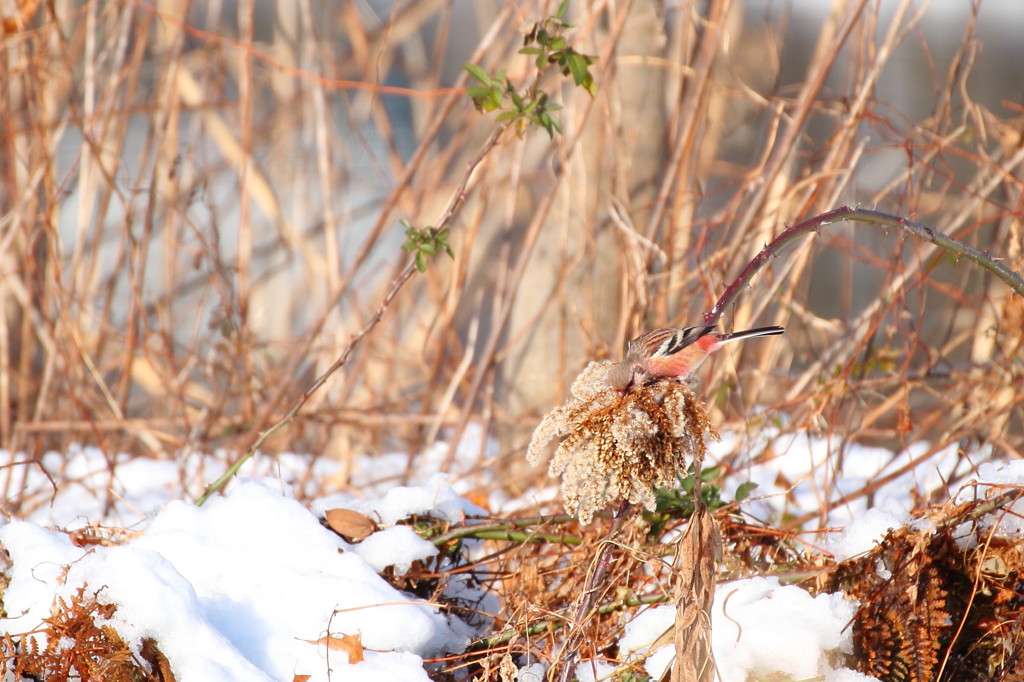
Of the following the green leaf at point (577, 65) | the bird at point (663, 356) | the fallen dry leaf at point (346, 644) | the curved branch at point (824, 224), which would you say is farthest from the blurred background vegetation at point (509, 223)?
the fallen dry leaf at point (346, 644)

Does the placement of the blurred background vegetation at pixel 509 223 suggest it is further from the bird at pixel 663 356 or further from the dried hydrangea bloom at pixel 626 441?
the dried hydrangea bloom at pixel 626 441

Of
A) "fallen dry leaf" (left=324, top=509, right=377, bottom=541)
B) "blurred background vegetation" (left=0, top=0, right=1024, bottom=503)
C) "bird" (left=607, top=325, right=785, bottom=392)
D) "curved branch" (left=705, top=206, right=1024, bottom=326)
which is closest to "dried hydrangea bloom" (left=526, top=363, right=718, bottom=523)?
"bird" (left=607, top=325, right=785, bottom=392)

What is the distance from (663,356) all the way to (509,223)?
1.71 meters

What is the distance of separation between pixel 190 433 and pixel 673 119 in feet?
6.06

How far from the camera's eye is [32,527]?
138 centimetres

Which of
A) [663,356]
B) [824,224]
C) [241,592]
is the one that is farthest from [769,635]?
[241,592]

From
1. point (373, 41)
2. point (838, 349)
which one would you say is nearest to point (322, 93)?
point (373, 41)

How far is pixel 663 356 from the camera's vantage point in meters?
1.12

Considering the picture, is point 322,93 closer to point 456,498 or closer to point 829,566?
point 456,498

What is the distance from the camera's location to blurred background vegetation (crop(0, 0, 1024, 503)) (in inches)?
92.0

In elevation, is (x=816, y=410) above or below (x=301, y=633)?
above

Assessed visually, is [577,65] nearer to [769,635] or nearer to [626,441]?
[626,441]

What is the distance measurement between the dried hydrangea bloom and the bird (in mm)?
26

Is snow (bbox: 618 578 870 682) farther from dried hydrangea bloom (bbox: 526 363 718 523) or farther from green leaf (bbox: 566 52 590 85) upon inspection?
green leaf (bbox: 566 52 590 85)
